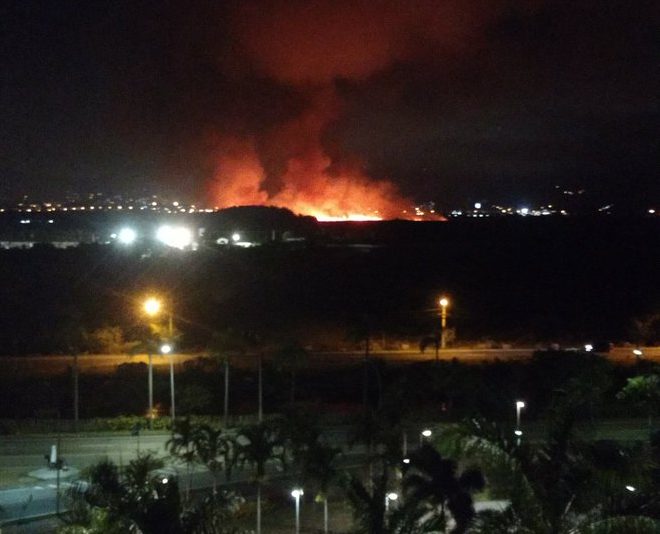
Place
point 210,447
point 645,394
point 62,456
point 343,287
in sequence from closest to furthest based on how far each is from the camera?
point 210,447 < point 62,456 < point 645,394 < point 343,287

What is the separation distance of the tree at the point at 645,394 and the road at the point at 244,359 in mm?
10287

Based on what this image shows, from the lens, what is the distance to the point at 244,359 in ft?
100

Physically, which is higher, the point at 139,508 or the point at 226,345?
the point at 226,345

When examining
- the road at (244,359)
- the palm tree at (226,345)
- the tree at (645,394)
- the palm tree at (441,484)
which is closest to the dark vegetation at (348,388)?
the tree at (645,394)

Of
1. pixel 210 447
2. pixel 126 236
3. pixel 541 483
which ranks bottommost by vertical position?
pixel 210 447

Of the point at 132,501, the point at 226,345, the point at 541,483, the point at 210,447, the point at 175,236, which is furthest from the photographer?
the point at 175,236

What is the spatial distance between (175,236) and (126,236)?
4.30 meters

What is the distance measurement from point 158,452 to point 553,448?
39.9ft

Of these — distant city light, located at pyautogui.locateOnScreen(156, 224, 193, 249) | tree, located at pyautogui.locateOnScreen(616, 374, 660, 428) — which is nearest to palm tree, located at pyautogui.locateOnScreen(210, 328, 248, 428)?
tree, located at pyautogui.locateOnScreen(616, 374, 660, 428)

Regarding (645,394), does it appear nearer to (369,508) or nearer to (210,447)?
(210,447)

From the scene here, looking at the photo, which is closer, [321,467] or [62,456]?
[321,467]

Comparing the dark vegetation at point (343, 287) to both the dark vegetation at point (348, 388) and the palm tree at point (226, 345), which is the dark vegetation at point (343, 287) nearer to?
the dark vegetation at point (348, 388)

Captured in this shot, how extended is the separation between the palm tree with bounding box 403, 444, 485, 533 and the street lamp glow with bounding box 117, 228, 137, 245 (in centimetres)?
4854

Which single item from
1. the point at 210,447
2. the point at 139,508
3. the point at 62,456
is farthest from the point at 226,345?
the point at 139,508
